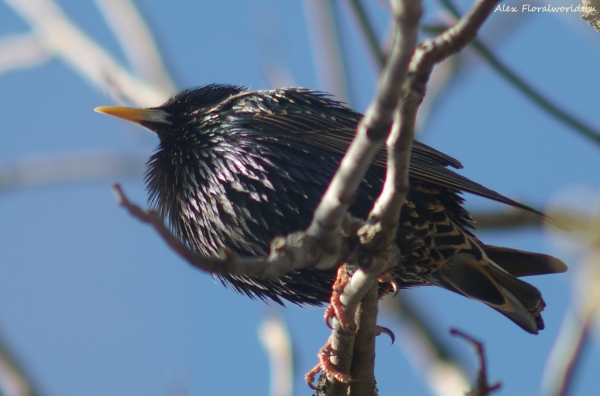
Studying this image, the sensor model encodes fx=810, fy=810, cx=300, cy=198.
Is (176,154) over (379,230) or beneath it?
over

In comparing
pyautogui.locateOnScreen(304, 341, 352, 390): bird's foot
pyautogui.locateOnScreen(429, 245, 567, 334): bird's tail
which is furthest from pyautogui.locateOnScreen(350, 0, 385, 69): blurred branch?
pyautogui.locateOnScreen(304, 341, 352, 390): bird's foot

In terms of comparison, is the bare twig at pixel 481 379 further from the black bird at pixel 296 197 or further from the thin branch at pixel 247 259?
the black bird at pixel 296 197

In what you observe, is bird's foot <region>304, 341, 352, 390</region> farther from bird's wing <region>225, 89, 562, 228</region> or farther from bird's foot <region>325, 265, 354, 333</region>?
bird's wing <region>225, 89, 562, 228</region>

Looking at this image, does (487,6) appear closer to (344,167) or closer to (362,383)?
(344,167)

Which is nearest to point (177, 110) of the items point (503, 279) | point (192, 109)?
point (192, 109)

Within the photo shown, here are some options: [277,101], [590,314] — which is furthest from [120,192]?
[277,101]

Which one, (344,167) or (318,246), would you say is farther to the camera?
(318,246)

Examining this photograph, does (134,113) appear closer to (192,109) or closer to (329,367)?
(192,109)
